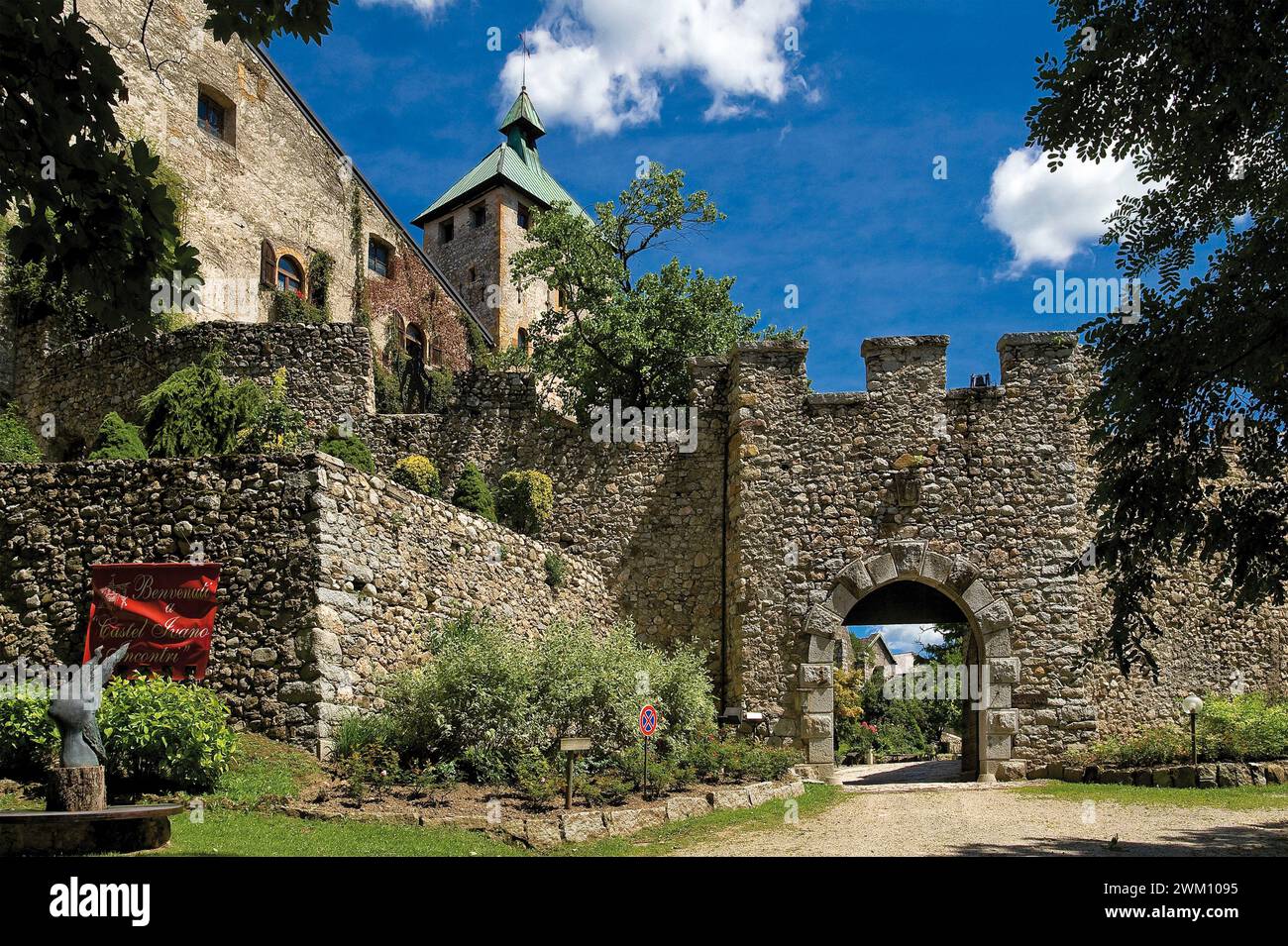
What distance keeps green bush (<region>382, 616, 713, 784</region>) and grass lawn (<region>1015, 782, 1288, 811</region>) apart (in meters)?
4.50

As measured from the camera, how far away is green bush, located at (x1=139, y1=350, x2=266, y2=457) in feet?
42.8

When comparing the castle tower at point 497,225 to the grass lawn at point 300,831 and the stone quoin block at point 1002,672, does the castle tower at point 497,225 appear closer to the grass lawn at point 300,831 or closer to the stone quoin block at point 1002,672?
the stone quoin block at point 1002,672

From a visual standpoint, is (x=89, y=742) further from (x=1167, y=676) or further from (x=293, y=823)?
(x=1167, y=676)

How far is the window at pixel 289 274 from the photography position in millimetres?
26500

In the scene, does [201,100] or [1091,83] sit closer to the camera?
[1091,83]

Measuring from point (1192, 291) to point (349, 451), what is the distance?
10.5 meters

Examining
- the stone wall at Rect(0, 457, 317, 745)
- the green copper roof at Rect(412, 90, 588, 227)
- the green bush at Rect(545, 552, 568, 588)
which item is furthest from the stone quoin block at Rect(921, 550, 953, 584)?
the green copper roof at Rect(412, 90, 588, 227)

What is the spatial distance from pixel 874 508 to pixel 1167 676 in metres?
5.32

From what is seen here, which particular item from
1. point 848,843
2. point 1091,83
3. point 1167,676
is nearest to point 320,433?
point 848,843

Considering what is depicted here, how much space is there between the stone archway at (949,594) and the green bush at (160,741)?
26.6 feet

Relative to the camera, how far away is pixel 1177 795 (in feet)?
37.4

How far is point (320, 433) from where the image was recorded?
55.6ft

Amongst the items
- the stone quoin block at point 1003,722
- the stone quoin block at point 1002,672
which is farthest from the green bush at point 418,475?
the stone quoin block at point 1003,722

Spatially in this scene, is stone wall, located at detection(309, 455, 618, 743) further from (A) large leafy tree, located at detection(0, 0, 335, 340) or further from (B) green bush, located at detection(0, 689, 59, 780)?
(A) large leafy tree, located at detection(0, 0, 335, 340)
